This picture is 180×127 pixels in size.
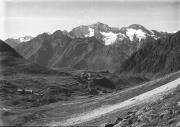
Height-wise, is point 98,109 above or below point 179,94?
below

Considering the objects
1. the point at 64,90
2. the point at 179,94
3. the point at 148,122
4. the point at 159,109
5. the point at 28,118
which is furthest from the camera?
the point at 64,90

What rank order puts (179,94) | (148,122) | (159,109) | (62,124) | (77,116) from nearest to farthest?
(148,122), (159,109), (179,94), (62,124), (77,116)

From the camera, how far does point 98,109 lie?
6675cm

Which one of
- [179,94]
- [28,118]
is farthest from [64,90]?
[179,94]

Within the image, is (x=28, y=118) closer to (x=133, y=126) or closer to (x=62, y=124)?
(x=62, y=124)

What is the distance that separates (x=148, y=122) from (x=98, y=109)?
99.8ft

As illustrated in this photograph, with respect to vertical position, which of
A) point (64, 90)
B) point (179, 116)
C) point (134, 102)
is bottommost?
point (64, 90)

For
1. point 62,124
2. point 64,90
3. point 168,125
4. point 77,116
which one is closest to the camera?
point 168,125

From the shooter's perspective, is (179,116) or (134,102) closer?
(179,116)

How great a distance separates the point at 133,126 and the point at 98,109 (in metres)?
29.4

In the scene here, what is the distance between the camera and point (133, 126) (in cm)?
3759

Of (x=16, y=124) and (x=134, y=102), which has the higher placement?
(x=134, y=102)

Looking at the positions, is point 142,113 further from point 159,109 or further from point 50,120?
point 50,120

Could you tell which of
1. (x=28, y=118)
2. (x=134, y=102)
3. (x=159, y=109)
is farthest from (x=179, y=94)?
(x=28, y=118)
